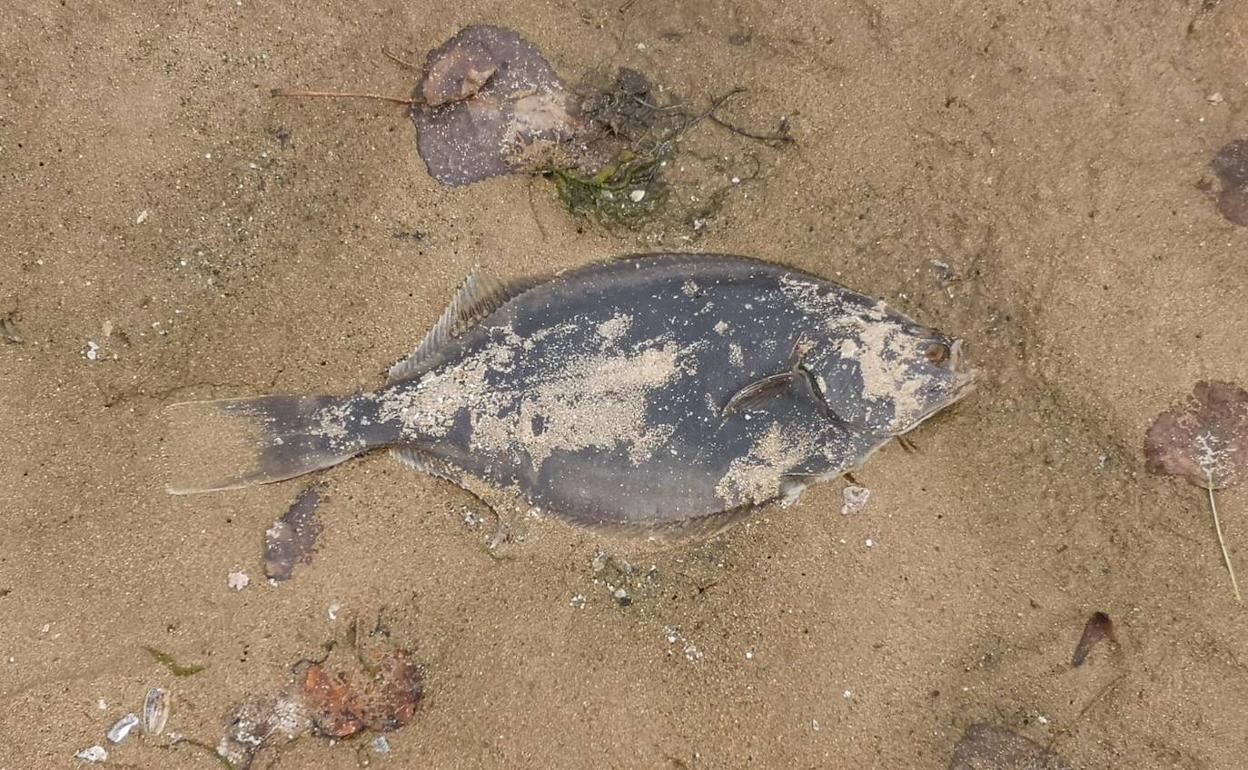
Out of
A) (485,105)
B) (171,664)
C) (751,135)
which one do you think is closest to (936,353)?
(751,135)

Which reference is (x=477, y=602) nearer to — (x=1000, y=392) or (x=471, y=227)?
Result: (x=471, y=227)

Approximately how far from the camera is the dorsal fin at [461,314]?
11.7 ft

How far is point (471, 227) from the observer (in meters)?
3.63

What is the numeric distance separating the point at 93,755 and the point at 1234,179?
18.5 feet

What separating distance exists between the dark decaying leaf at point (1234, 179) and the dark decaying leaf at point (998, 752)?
2.47m

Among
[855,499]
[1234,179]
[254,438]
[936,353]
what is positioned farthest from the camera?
[855,499]

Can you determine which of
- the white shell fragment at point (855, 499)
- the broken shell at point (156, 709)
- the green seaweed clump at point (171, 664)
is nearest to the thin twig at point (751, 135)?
the white shell fragment at point (855, 499)

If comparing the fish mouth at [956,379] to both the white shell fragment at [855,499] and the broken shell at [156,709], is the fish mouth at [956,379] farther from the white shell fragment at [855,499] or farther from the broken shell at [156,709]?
the broken shell at [156,709]

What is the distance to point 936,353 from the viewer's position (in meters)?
3.34

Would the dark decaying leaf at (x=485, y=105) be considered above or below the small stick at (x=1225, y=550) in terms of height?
above

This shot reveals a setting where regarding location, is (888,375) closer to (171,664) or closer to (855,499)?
(855,499)

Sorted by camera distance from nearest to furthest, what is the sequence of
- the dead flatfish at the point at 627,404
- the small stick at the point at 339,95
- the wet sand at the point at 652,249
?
the wet sand at the point at 652,249 → the dead flatfish at the point at 627,404 → the small stick at the point at 339,95

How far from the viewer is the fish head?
3.35m

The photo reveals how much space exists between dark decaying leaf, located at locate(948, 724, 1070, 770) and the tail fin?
3.07m
